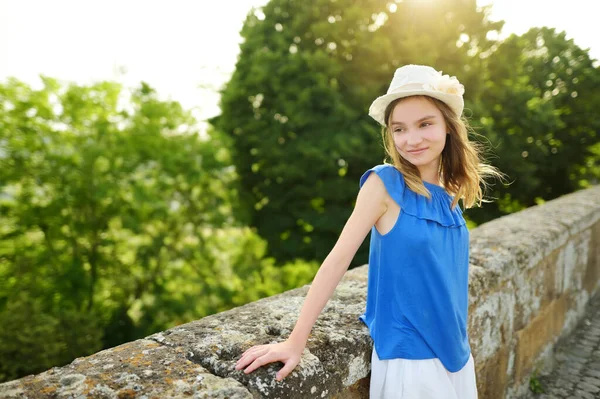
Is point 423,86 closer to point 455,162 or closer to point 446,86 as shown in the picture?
point 446,86

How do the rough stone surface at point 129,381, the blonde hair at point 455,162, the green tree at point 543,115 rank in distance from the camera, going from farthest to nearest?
the green tree at point 543,115, the blonde hair at point 455,162, the rough stone surface at point 129,381

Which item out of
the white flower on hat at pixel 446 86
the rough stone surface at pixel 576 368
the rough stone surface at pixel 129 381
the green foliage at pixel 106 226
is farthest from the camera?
the green foliage at pixel 106 226

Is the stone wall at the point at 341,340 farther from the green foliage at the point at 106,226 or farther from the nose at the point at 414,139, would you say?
the green foliage at the point at 106,226

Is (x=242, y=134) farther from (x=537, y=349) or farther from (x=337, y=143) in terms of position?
(x=537, y=349)

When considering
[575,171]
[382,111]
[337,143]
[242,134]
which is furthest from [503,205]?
[382,111]

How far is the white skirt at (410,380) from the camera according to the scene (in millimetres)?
1445

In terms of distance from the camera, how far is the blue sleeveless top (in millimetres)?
1474

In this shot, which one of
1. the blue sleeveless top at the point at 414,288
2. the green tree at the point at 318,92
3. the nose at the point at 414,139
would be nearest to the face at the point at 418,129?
the nose at the point at 414,139

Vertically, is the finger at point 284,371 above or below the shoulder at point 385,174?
below

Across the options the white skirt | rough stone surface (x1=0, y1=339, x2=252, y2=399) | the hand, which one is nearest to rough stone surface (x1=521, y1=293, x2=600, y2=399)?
the white skirt

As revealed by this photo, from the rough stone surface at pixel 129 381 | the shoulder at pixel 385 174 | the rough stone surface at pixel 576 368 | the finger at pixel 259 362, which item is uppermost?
the shoulder at pixel 385 174

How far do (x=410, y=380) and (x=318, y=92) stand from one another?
11520 mm

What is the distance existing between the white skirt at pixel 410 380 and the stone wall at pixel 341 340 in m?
0.08

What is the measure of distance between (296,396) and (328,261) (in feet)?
1.34
